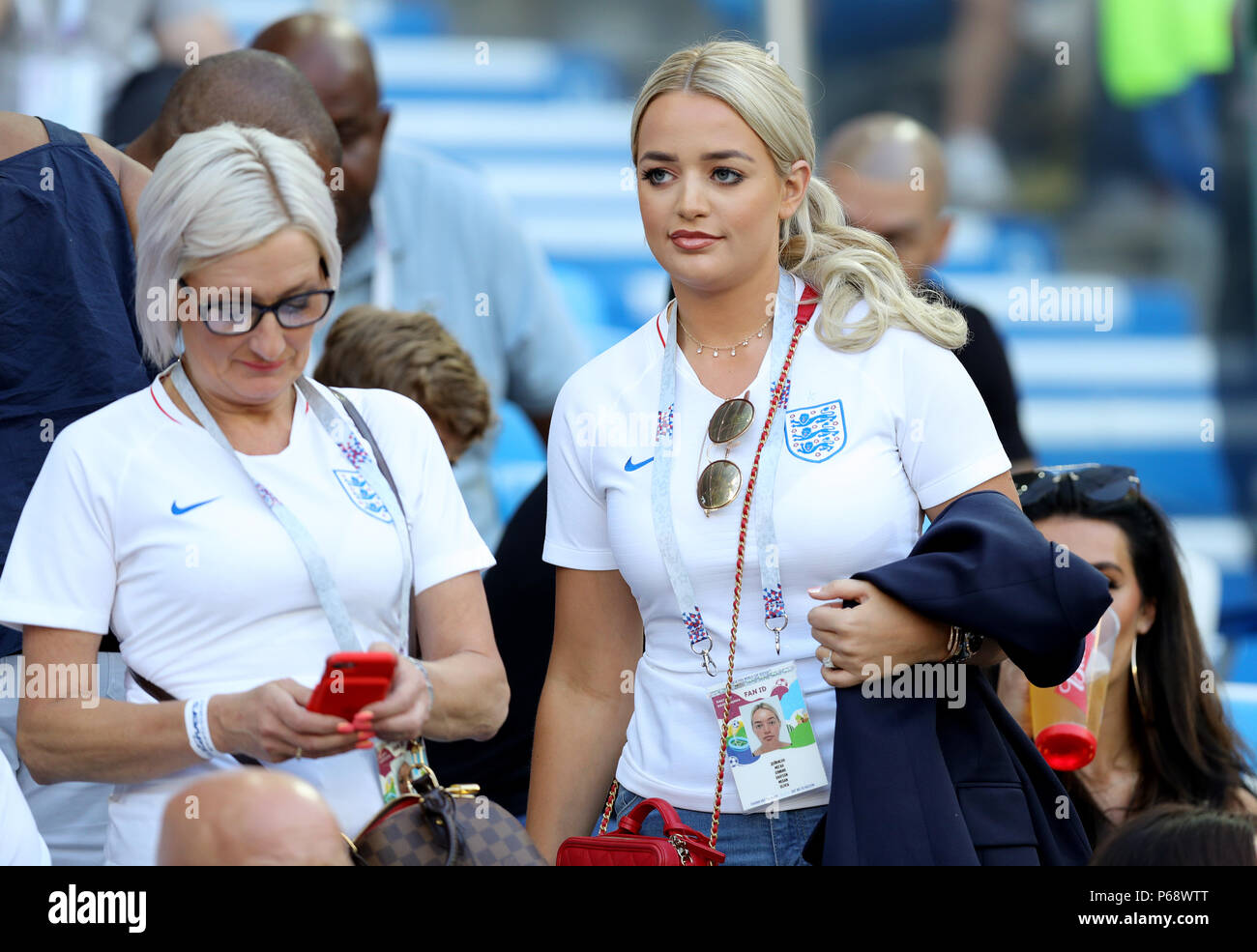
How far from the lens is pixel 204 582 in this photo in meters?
2.45

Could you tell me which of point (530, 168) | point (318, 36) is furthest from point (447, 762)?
point (530, 168)

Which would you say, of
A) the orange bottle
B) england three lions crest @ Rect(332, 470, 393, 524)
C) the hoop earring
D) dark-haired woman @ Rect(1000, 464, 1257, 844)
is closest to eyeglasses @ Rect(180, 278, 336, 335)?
england three lions crest @ Rect(332, 470, 393, 524)

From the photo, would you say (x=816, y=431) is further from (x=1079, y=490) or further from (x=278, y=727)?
(x=1079, y=490)

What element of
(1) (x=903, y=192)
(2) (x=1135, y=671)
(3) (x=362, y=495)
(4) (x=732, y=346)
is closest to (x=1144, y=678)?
(2) (x=1135, y=671)

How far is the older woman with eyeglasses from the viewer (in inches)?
95.3

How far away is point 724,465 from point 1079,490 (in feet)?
4.30

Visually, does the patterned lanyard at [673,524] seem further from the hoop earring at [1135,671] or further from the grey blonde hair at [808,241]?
the hoop earring at [1135,671]

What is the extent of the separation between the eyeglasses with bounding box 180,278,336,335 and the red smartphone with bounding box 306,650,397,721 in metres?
0.54

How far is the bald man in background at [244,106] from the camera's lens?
3.50 m

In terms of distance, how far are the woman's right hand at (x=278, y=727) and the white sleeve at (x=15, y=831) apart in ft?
1.00

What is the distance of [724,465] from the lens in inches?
108
